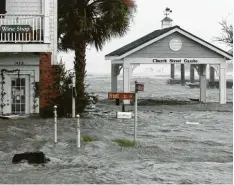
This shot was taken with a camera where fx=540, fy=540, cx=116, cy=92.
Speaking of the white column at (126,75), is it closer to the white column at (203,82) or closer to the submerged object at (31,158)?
the white column at (203,82)

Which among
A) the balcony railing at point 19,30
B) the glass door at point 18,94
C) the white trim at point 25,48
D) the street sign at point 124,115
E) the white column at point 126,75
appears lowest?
the street sign at point 124,115

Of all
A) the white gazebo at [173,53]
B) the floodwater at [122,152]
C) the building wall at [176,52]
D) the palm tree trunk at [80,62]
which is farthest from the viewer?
the building wall at [176,52]

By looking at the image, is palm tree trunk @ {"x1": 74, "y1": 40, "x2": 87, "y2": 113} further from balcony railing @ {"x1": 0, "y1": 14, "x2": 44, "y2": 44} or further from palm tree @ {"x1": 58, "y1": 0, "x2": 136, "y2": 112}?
balcony railing @ {"x1": 0, "y1": 14, "x2": 44, "y2": 44}

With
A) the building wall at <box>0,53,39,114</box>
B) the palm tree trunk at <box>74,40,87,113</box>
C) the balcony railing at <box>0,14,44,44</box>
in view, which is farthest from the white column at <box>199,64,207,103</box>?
the balcony railing at <box>0,14,44,44</box>

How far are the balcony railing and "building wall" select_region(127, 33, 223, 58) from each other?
37.4 ft

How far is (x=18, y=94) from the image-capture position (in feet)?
73.6

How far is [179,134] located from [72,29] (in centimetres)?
970

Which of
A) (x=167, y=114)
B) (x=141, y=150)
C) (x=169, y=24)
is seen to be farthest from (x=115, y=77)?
(x=141, y=150)

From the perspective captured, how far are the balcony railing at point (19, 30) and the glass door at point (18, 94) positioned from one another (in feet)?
7.07

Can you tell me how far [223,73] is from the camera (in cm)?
3253

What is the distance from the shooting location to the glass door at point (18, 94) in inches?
883

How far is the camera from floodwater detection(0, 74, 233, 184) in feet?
33.6

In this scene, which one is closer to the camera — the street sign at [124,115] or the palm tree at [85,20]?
the street sign at [124,115]

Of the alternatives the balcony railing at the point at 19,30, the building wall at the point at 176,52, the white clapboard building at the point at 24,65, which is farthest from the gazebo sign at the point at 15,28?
the building wall at the point at 176,52
